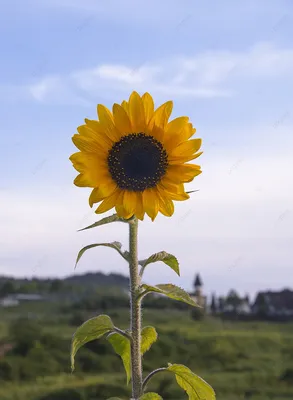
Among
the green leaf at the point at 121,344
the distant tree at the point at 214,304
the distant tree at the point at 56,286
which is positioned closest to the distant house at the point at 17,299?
the distant tree at the point at 56,286

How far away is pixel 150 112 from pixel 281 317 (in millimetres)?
40533

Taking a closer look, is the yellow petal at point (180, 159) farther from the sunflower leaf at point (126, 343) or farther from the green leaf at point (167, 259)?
the sunflower leaf at point (126, 343)

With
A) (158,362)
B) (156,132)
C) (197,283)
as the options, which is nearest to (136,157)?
(156,132)

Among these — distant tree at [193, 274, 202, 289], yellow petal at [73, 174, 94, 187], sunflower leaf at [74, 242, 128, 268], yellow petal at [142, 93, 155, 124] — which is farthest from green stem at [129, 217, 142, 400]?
distant tree at [193, 274, 202, 289]

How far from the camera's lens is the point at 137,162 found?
3447mm

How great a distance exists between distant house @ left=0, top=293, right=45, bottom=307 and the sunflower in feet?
110

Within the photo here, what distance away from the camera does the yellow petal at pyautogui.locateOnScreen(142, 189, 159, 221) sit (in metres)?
3.33

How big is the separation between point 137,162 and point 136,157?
0.03 metres

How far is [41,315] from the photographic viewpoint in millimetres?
34188

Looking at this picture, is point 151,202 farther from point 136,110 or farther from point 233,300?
point 233,300

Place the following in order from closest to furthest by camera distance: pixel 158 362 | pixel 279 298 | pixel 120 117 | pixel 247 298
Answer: pixel 120 117 < pixel 158 362 < pixel 247 298 < pixel 279 298

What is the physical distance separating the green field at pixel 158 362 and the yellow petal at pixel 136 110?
15699 mm

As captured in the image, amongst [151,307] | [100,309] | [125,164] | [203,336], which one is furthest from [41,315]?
[125,164]

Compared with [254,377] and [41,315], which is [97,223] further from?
[41,315]
